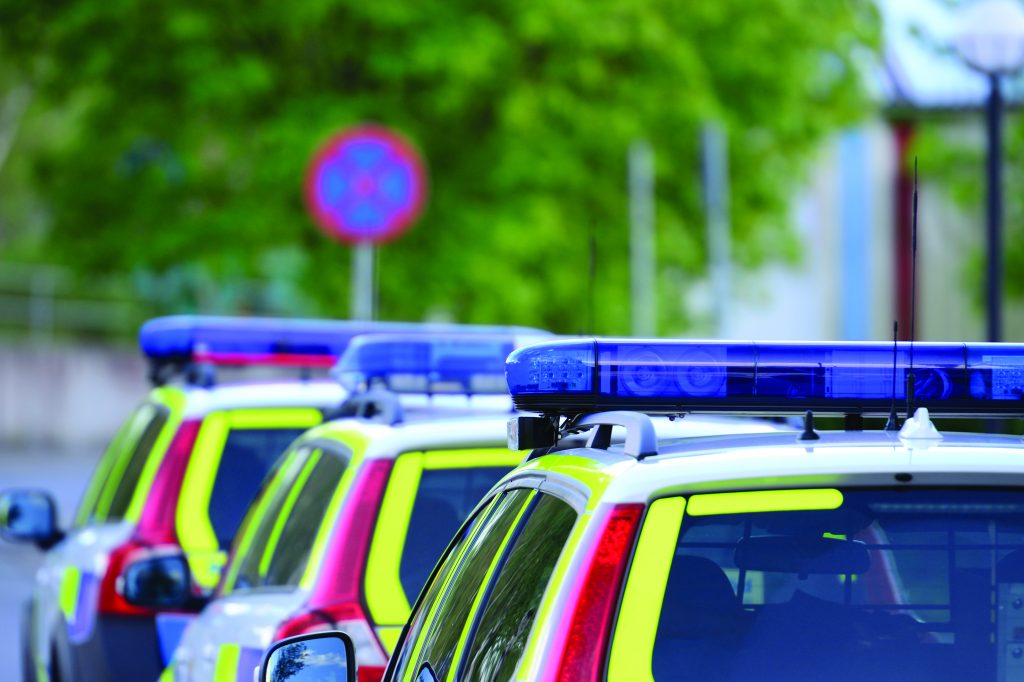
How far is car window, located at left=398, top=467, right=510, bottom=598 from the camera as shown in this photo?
482 cm

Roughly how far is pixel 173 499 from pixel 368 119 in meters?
11.8

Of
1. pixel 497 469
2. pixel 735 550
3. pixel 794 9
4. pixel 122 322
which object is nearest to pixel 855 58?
pixel 794 9

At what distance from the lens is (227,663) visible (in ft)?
16.4

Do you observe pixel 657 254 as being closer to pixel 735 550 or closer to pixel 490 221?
pixel 490 221

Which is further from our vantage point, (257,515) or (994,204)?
(994,204)

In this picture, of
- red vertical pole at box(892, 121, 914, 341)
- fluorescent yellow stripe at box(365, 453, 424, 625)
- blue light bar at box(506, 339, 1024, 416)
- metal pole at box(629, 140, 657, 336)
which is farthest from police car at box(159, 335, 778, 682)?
red vertical pole at box(892, 121, 914, 341)

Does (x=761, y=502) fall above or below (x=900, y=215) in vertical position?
below

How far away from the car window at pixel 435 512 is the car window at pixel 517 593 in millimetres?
1470

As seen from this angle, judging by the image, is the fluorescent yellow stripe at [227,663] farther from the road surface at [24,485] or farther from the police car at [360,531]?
the road surface at [24,485]

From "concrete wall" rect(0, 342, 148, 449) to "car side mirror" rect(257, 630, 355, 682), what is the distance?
96.7 feet

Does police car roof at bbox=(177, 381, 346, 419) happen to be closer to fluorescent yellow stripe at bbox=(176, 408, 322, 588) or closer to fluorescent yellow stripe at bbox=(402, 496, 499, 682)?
fluorescent yellow stripe at bbox=(176, 408, 322, 588)

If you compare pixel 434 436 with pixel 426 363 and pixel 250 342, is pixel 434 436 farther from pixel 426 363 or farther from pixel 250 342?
pixel 250 342

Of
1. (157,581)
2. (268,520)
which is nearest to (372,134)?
(157,581)

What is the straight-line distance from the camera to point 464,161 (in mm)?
19312
